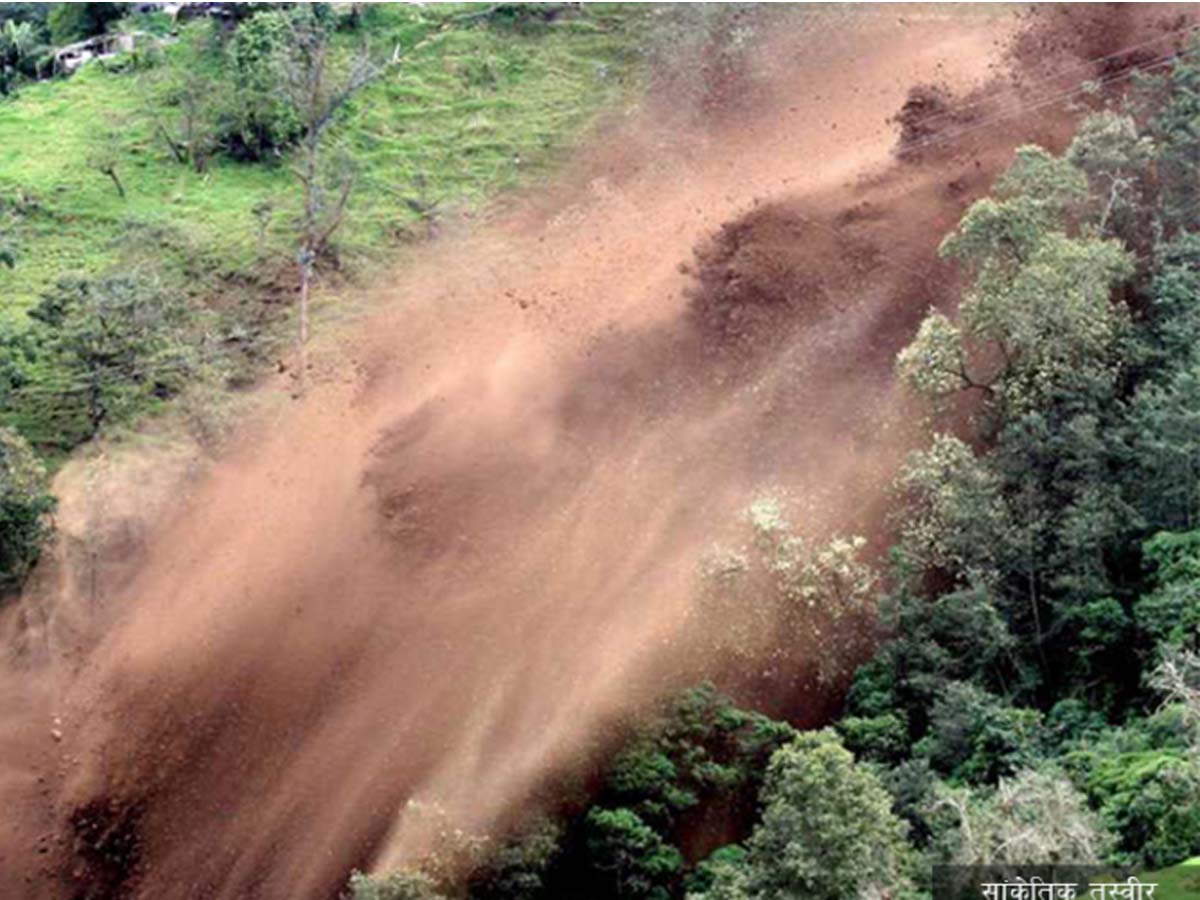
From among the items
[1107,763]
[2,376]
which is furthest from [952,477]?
[2,376]

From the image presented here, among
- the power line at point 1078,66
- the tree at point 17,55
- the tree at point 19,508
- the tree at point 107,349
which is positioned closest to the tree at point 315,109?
the tree at point 107,349

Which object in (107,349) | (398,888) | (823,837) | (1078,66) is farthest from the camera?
(1078,66)

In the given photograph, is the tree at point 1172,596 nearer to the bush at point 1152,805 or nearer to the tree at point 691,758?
the bush at point 1152,805

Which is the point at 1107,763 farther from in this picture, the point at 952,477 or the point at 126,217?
the point at 126,217

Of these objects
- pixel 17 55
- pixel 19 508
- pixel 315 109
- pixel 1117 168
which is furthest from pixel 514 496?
pixel 17 55

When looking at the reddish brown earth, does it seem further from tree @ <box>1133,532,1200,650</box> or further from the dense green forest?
tree @ <box>1133,532,1200,650</box>

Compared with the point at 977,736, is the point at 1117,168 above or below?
above

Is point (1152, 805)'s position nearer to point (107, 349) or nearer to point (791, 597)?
point (791, 597)
